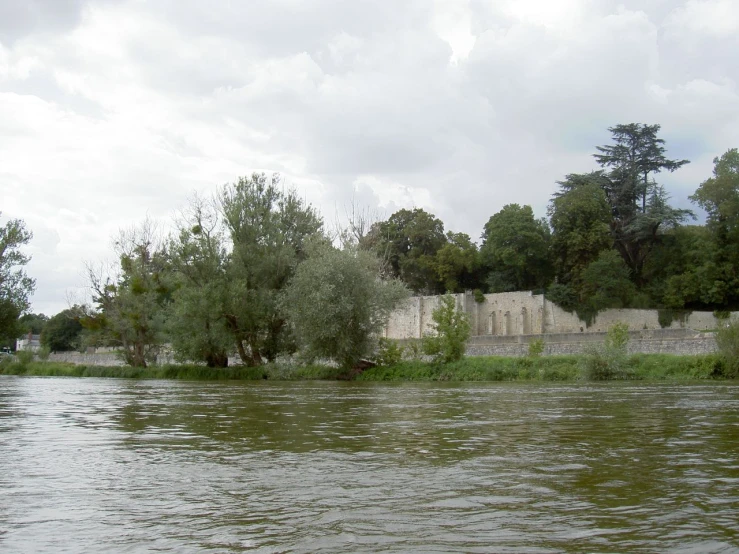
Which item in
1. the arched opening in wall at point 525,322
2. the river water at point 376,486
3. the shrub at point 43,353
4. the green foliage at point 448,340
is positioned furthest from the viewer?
the arched opening in wall at point 525,322

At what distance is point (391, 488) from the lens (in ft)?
18.3

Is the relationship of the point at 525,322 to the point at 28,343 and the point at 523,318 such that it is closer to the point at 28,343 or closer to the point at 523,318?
the point at 523,318

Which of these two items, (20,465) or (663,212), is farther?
(663,212)

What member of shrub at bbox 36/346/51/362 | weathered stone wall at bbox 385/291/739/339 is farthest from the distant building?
weathered stone wall at bbox 385/291/739/339

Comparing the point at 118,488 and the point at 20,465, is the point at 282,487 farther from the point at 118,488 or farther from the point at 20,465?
the point at 20,465

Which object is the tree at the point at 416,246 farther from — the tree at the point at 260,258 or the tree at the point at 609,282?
the tree at the point at 260,258

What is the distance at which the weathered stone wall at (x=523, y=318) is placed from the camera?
177 ft

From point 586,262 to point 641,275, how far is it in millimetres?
4696

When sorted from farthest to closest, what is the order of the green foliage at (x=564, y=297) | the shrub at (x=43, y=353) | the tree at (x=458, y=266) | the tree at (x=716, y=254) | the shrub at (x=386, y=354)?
1. the tree at (x=458, y=266)
2. the green foliage at (x=564, y=297)
3. the shrub at (x=43, y=353)
4. the tree at (x=716, y=254)
5. the shrub at (x=386, y=354)

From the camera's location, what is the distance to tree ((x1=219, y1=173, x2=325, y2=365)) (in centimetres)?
3850

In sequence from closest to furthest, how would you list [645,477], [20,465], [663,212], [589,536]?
[589,536] → [645,477] → [20,465] → [663,212]

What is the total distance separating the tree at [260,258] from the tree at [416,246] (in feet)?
92.0

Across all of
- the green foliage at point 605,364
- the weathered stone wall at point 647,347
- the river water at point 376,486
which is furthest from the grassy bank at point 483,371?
the river water at point 376,486

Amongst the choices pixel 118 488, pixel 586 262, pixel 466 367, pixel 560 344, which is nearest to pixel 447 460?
pixel 118 488
